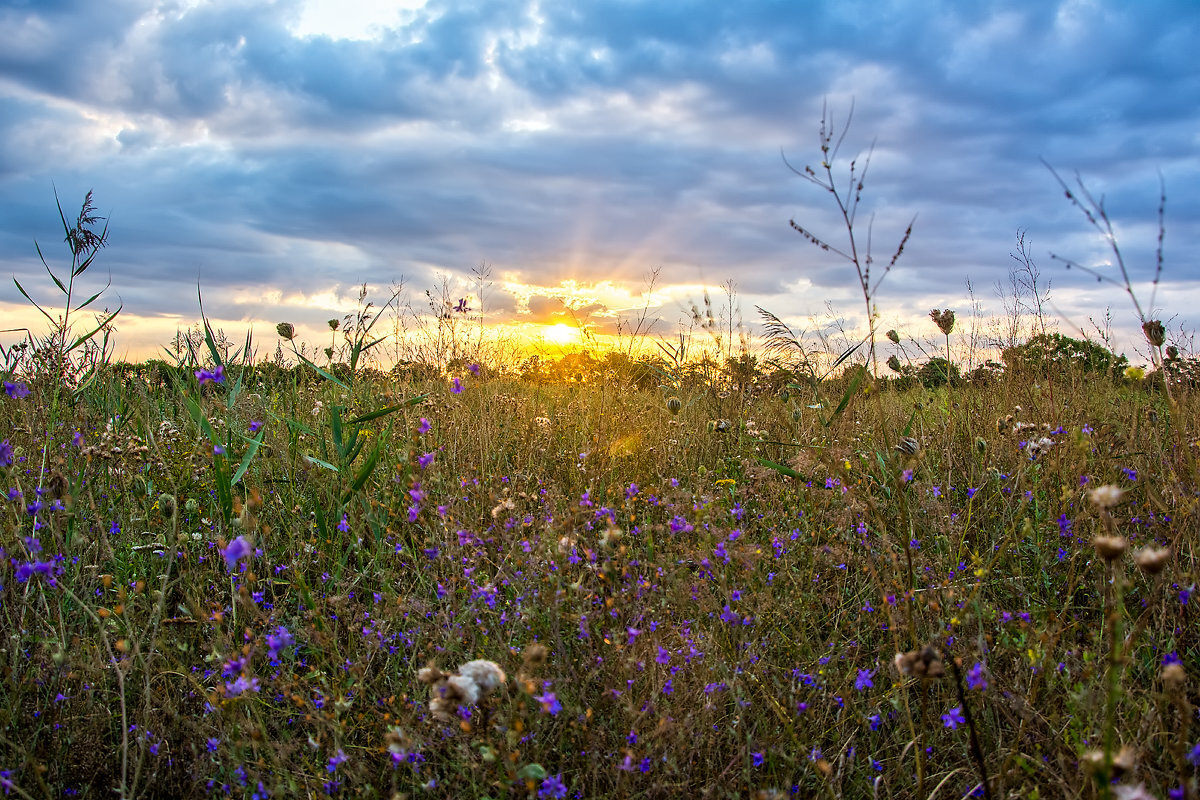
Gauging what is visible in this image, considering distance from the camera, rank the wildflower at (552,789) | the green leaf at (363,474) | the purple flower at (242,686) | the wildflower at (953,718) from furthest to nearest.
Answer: the green leaf at (363,474), the wildflower at (953,718), the purple flower at (242,686), the wildflower at (552,789)

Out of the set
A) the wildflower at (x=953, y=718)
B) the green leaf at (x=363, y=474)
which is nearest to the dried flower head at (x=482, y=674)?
the wildflower at (x=953, y=718)

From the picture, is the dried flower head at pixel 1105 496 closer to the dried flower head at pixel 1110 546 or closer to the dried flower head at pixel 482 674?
the dried flower head at pixel 1110 546

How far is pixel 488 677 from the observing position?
3.95 ft

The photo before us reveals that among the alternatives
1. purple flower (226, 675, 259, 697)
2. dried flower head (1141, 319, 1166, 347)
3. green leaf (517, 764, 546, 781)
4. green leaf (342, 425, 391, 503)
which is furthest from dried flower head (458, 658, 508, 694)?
dried flower head (1141, 319, 1166, 347)

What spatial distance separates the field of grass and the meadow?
0.02 m

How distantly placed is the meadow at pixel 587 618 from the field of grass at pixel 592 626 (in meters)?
0.02

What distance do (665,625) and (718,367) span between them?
3.17 metres

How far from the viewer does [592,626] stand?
6.38 feet

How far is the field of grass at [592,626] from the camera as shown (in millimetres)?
1587

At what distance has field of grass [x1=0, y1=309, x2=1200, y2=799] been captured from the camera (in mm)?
1587

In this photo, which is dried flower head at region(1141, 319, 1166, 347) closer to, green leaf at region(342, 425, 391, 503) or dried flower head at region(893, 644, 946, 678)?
dried flower head at region(893, 644, 946, 678)

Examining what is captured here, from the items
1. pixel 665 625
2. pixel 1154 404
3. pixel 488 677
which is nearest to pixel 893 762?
pixel 665 625

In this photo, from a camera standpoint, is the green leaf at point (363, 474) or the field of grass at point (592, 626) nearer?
the field of grass at point (592, 626)

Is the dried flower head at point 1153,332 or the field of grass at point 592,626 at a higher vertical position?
the dried flower head at point 1153,332
